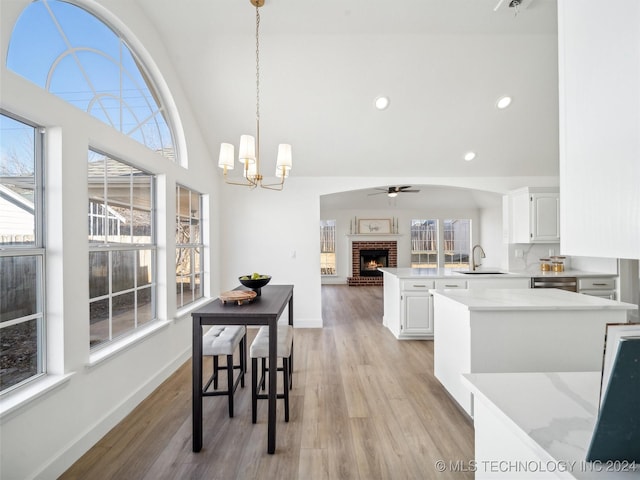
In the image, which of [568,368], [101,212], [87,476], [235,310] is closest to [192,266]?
[101,212]

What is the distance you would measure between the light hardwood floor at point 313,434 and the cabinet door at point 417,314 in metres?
0.91

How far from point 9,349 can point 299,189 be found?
3.85m

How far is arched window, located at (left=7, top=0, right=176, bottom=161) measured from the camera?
1916 mm

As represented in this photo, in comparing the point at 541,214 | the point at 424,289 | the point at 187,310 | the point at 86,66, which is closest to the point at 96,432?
the point at 187,310

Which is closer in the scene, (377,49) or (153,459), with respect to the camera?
(153,459)

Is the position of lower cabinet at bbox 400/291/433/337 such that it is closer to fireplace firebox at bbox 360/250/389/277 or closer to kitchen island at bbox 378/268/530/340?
kitchen island at bbox 378/268/530/340

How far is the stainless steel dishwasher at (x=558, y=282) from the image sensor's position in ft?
14.4

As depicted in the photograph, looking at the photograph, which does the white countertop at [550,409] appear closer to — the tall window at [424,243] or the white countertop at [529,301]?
the white countertop at [529,301]

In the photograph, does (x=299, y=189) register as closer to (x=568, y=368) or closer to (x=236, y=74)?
(x=236, y=74)

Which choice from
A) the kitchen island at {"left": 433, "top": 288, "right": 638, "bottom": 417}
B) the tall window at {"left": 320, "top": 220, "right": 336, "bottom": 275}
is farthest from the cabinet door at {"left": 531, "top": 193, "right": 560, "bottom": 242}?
the tall window at {"left": 320, "top": 220, "right": 336, "bottom": 275}

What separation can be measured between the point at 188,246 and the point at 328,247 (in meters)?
6.41

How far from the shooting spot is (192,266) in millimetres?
4238

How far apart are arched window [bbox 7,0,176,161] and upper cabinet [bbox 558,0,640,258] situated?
8.18ft

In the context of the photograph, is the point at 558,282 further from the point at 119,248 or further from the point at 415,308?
the point at 119,248
